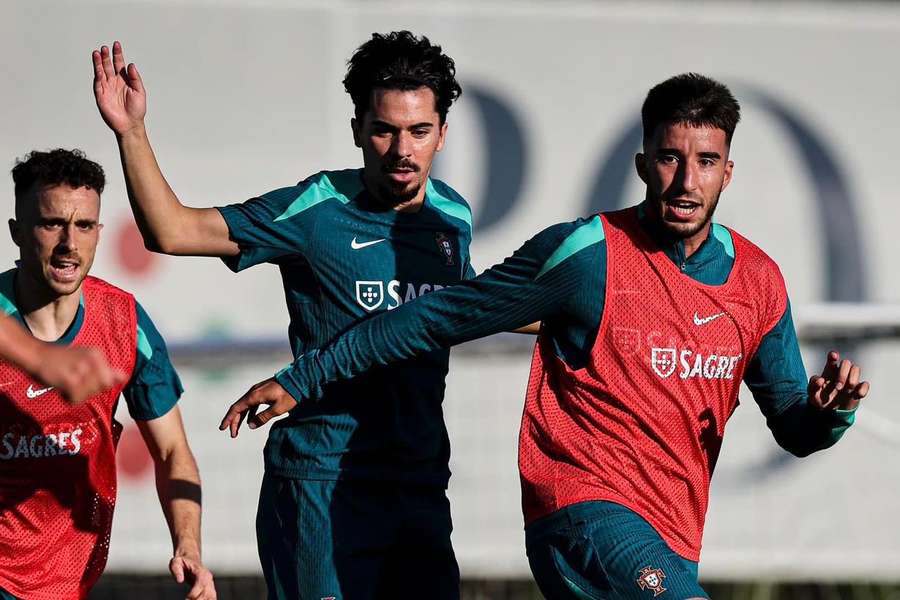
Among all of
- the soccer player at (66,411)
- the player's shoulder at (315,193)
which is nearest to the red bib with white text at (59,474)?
the soccer player at (66,411)

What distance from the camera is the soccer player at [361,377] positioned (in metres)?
4.46

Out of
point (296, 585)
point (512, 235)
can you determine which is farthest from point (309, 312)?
point (512, 235)

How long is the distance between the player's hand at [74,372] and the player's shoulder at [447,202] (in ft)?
6.08

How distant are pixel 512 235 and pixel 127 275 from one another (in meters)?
2.23

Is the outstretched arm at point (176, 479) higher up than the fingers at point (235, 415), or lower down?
lower down

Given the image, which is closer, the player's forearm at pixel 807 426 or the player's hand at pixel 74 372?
the player's hand at pixel 74 372

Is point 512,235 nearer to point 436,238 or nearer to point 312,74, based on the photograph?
point 312,74

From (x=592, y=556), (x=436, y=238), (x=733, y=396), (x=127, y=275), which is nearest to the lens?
(x=592, y=556)

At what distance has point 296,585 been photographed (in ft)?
14.6

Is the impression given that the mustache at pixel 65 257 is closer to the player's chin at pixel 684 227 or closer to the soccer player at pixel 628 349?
the soccer player at pixel 628 349

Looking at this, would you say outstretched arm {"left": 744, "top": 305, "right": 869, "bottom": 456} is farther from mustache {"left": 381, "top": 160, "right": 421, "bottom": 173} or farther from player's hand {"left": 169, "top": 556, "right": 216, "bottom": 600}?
player's hand {"left": 169, "top": 556, "right": 216, "bottom": 600}

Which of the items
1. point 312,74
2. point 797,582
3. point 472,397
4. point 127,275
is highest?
point 312,74

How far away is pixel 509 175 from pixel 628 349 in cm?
454

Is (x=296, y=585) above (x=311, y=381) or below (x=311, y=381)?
below
